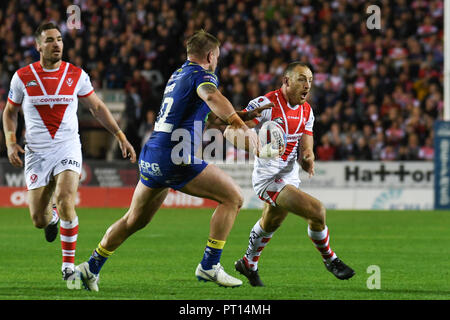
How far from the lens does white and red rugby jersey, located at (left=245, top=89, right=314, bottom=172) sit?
27.9 feet

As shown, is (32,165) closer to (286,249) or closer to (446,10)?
(286,249)

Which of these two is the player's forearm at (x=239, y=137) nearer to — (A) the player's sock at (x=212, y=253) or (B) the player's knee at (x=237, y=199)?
(B) the player's knee at (x=237, y=199)

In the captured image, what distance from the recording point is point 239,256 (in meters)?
11.0

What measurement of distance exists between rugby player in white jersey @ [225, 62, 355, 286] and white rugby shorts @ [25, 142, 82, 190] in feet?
5.78

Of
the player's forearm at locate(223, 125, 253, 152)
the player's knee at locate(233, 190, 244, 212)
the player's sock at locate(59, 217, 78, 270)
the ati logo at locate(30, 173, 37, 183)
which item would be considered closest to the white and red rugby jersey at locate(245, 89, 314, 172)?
the player's forearm at locate(223, 125, 253, 152)

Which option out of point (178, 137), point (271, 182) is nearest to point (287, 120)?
point (271, 182)

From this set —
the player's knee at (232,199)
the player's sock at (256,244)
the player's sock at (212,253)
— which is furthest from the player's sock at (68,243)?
the player's knee at (232,199)

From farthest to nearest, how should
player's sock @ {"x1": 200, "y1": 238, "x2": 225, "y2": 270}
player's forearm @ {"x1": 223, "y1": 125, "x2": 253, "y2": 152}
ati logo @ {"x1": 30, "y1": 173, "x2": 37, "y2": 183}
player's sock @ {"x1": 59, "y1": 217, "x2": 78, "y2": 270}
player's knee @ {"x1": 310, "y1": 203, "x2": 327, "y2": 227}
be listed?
ati logo @ {"x1": 30, "y1": 173, "x2": 37, "y2": 183} < player's sock @ {"x1": 59, "y1": 217, "x2": 78, "y2": 270} < player's knee @ {"x1": 310, "y1": 203, "x2": 327, "y2": 227} < player's sock @ {"x1": 200, "y1": 238, "x2": 225, "y2": 270} < player's forearm @ {"x1": 223, "y1": 125, "x2": 253, "y2": 152}

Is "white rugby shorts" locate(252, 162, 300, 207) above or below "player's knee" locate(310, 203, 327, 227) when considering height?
above

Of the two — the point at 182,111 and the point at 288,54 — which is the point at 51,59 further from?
the point at 288,54

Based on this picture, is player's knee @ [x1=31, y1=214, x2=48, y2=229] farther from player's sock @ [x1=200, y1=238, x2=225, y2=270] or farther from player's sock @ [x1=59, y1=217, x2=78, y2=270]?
player's sock @ [x1=200, y1=238, x2=225, y2=270]

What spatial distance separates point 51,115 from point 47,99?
0.53 feet

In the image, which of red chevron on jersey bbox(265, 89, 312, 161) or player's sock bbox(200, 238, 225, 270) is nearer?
player's sock bbox(200, 238, 225, 270)
